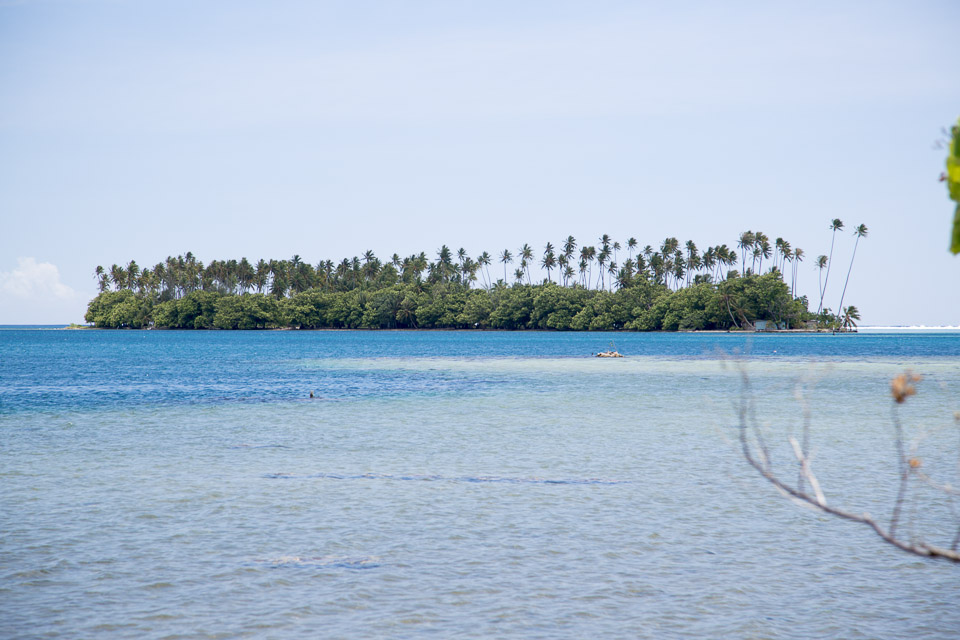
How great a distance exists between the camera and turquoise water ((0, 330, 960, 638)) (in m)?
10.8

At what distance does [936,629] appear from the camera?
10430mm

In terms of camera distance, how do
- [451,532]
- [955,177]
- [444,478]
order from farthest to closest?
[444,478] < [451,532] < [955,177]

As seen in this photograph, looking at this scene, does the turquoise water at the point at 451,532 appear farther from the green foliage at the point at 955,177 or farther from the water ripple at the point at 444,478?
the green foliage at the point at 955,177

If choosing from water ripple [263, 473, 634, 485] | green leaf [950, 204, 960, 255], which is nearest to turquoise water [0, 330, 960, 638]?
water ripple [263, 473, 634, 485]

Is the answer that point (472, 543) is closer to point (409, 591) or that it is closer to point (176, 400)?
point (409, 591)

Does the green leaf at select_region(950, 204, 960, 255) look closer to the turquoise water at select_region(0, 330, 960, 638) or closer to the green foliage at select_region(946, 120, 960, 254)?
the green foliage at select_region(946, 120, 960, 254)

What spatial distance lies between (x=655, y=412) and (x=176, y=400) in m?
22.9

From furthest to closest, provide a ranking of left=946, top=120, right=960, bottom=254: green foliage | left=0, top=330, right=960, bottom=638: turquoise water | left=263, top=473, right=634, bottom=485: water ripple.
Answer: left=263, top=473, right=634, bottom=485: water ripple
left=0, top=330, right=960, bottom=638: turquoise water
left=946, top=120, right=960, bottom=254: green foliage

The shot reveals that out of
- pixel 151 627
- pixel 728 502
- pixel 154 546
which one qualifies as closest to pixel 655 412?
pixel 728 502

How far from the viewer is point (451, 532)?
48.4 feet

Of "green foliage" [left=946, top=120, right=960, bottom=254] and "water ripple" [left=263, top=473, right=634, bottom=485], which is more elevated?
"green foliage" [left=946, top=120, right=960, bottom=254]

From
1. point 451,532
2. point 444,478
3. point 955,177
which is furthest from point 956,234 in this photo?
point 444,478

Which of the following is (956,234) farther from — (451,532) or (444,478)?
(444,478)

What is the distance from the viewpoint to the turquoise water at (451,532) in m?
10.8
